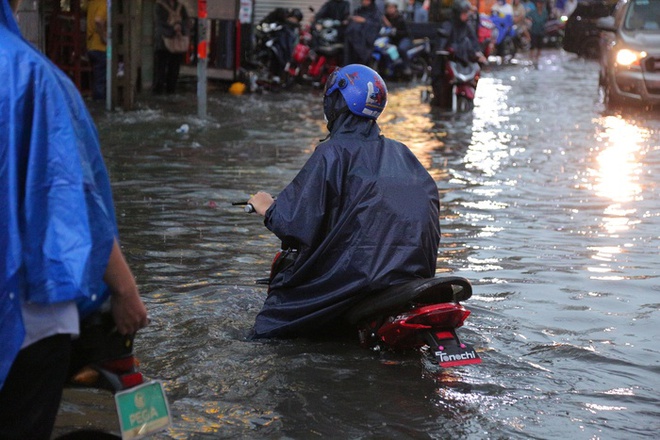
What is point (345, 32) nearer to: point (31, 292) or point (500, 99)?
point (500, 99)

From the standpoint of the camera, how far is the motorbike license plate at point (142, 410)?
2.79 meters

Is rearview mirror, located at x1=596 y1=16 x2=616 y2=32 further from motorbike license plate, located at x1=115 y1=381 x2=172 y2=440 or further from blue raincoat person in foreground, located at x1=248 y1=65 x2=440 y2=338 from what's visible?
motorbike license plate, located at x1=115 y1=381 x2=172 y2=440

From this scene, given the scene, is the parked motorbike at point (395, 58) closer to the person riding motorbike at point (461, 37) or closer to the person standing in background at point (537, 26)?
the person riding motorbike at point (461, 37)

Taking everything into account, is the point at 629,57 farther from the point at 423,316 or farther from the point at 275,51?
the point at 423,316

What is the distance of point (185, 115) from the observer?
15852 mm

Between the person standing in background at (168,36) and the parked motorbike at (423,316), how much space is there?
44.2 ft

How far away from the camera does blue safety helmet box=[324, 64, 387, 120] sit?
530cm

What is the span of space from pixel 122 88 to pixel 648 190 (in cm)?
779

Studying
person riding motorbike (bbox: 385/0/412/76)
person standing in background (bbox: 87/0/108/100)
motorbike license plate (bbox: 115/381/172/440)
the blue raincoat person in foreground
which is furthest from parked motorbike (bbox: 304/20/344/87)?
motorbike license plate (bbox: 115/381/172/440)

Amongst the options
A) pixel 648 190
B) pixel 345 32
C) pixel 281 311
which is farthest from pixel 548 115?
pixel 281 311

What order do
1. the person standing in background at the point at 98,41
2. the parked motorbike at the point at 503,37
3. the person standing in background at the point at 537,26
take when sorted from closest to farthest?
1. the person standing in background at the point at 98,41
2. the parked motorbike at the point at 503,37
3. the person standing in background at the point at 537,26

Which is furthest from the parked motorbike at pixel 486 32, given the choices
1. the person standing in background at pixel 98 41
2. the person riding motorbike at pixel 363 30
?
the person standing in background at pixel 98 41

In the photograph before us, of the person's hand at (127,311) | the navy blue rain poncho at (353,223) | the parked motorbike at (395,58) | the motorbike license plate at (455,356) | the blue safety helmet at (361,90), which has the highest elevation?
the blue safety helmet at (361,90)

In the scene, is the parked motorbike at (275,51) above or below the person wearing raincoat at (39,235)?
below
